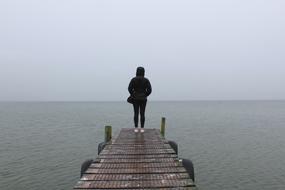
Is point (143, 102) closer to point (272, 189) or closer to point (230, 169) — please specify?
point (272, 189)

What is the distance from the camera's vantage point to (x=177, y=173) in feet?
24.0

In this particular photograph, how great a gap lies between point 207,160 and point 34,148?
1918cm

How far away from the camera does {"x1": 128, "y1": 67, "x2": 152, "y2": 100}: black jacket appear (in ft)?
45.8

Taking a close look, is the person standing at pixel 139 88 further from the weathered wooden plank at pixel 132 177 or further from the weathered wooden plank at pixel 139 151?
the weathered wooden plank at pixel 132 177

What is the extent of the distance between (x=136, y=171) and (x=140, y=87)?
6.88 metres

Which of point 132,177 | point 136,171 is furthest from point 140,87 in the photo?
point 132,177

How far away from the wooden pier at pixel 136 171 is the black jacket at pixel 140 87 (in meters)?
3.34

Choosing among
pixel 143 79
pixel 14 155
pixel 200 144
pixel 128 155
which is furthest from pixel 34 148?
pixel 128 155

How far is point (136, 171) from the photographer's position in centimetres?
762

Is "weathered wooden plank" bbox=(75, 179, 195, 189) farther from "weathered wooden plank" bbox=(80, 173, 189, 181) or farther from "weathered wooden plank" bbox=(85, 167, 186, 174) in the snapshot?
"weathered wooden plank" bbox=(85, 167, 186, 174)

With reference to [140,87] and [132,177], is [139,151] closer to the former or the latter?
[132,177]

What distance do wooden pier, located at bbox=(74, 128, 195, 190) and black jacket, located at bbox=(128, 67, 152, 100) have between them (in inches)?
131

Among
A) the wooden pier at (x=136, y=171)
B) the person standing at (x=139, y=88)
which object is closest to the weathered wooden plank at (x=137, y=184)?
the wooden pier at (x=136, y=171)

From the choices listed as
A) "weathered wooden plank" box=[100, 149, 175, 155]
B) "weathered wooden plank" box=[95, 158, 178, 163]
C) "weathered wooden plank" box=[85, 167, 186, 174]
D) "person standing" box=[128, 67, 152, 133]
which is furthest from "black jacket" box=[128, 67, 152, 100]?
"weathered wooden plank" box=[85, 167, 186, 174]
